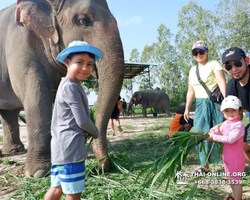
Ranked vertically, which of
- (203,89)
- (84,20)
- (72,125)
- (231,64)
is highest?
(84,20)

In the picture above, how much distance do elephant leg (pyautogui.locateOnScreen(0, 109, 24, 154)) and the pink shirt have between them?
3825 mm

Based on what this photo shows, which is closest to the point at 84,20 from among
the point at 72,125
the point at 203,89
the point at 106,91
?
the point at 106,91

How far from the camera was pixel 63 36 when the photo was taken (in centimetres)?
305

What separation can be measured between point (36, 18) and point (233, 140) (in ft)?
8.65

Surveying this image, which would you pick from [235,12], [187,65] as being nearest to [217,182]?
[235,12]

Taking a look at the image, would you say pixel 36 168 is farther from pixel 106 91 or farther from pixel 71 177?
pixel 71 177

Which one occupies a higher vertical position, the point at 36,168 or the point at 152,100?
the point at 152,100

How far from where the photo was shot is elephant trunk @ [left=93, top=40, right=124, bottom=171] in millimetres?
2502

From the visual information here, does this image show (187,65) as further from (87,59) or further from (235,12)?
(87,59)

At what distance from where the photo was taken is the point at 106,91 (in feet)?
8.58

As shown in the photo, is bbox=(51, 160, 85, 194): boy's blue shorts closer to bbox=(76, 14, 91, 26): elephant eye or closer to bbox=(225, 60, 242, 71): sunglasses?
bbox=(225, 60, 242, 71): sunglasses

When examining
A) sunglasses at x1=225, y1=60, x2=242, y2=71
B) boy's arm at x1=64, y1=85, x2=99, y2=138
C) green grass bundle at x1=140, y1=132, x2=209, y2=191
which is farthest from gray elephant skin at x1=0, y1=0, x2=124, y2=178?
sunglasses at x1=225, y1=60, x2=242, y2=71

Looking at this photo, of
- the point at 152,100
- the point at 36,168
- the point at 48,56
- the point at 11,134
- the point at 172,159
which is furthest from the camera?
the point at 152,100

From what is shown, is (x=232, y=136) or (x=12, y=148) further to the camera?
(x=12, y=148)
